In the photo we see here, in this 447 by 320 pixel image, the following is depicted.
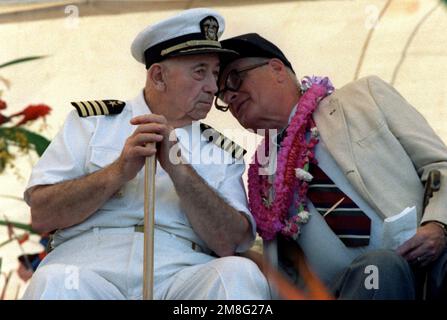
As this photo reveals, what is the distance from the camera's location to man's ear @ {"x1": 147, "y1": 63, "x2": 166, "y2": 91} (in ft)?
11.3

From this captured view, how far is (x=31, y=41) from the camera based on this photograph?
13.7 ft

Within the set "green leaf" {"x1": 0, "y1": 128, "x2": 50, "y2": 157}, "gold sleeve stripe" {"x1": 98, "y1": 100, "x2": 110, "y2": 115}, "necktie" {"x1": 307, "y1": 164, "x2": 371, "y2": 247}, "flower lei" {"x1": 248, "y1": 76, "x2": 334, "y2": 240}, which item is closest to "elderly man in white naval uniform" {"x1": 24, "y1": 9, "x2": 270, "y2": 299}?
"gold sleeve stripe" {"x1": 98, "y1": 100, "x2": 110, "y2": 115}

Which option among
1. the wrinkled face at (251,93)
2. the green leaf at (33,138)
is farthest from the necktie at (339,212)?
the green leaf at (33,138)

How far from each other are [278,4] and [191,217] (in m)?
1.26

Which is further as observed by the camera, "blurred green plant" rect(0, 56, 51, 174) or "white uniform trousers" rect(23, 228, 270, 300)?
"blurred green plant" rect(0, 56, 51, 174)

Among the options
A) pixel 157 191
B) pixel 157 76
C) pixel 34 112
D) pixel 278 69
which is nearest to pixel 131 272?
pixel 157 191

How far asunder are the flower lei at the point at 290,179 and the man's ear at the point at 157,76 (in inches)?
14.1

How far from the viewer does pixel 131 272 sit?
122 inches

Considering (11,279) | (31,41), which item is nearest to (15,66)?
(31,41)

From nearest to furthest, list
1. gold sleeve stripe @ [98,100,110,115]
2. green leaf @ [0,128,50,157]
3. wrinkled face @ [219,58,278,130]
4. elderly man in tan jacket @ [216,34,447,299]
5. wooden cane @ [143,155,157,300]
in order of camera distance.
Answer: wooden cane @ [143,155,157,300], elderly man in tan jacket @ [216,34,447,299], gold sleeve stripe @ [98,100,110,115], wrinkled face @ [219,58,278,130], green leaf @ [0,128,50,157]

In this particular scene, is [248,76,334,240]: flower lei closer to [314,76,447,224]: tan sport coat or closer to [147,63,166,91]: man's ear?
[314,76,447,224]: tan sport coat

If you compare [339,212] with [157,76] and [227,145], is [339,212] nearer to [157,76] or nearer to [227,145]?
[227,145]

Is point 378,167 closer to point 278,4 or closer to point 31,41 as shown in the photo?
point 278,4

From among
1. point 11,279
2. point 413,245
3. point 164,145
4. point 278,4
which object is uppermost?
point 278,4
